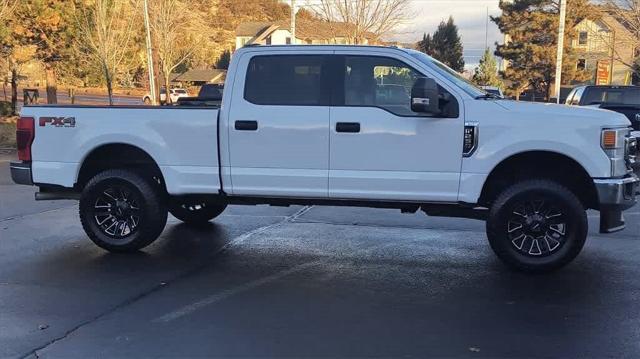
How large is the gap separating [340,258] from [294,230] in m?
1.55

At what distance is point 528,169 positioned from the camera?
20.0 feet

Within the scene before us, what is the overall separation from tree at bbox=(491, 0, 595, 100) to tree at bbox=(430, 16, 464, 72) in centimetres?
613

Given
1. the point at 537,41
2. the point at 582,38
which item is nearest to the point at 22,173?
the point at 537,41

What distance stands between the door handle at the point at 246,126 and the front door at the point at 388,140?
793mm

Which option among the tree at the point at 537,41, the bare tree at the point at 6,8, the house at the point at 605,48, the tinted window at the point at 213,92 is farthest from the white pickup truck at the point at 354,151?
the tree at the point at 537,41

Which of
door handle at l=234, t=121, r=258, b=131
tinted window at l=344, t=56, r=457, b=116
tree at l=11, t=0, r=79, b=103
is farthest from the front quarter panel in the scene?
tree at l=11, t=0, r=79, b=103

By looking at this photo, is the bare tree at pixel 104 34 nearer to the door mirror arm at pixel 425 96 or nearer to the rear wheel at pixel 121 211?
the rear wheel at pixel 121 211

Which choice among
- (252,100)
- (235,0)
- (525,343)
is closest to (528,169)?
(525,343)

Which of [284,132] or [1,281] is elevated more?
[284,132]

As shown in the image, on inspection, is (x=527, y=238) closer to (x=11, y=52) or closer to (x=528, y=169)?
(x=528, y=169)

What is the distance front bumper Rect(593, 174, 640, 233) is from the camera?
18.4 feet

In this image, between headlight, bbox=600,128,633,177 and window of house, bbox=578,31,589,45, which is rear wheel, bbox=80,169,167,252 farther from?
window of house, bbox=578,31,589,45

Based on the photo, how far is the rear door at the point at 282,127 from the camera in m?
6.11

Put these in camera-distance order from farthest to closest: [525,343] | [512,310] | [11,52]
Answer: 1. [11,52]
2. [512,310]
3. [525,343]
